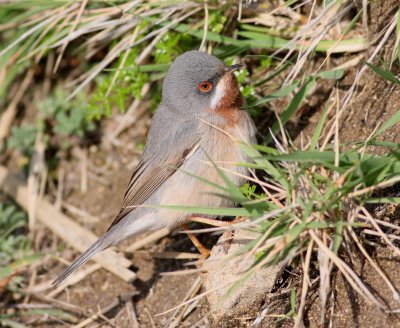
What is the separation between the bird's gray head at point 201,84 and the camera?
16.2 ft

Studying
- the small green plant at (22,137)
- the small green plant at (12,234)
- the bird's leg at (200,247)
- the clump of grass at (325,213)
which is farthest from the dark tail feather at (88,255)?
the small green plant at (22,137)

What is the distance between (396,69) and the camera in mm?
4543

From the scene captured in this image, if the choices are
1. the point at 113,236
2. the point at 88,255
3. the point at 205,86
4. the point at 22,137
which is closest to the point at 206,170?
the point at 205,86

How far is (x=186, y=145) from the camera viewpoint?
16.0 feet

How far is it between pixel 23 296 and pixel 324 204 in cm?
357

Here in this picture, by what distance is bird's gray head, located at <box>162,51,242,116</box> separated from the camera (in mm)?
4930

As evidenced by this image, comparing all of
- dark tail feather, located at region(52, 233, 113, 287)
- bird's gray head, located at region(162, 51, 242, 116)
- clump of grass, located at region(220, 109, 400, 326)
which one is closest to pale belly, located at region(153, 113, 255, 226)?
bird's gray head, located at region(162, 51, 242, 116)

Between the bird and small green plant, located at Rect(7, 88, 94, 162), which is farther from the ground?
the bird

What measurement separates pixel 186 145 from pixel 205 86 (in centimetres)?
52

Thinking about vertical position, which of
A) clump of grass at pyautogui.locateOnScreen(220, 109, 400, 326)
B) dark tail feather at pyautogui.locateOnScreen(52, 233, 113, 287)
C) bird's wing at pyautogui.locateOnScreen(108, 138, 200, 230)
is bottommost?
dark tail feather at pyautogui.locateOnScreen(52, 233, 113, 287)

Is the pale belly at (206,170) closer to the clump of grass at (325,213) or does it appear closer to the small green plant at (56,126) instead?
the clump of grass at (325,213)

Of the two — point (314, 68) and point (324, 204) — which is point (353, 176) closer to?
point (324, 204)

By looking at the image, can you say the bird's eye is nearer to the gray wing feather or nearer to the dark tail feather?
the gray wing feather

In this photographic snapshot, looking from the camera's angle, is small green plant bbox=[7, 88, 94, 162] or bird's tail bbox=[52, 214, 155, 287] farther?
small green plant bbox=[7, 88, 94, 162]
